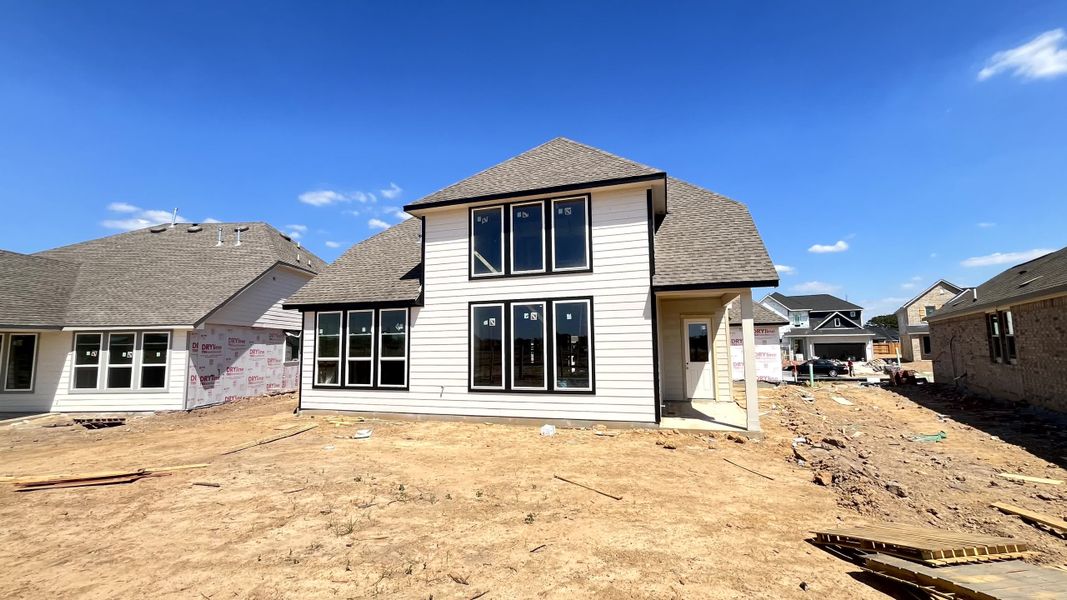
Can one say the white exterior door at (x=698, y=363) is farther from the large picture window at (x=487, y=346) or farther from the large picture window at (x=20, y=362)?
the large picture window at (x=20, y=362)

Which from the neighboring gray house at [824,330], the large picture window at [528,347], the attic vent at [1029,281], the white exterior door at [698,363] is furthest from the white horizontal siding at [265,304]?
the neighboring gray house at [824,330]

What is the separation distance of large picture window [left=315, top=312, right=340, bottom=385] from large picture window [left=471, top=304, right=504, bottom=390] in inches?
178

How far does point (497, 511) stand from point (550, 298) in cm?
622

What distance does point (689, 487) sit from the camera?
21.3 ft

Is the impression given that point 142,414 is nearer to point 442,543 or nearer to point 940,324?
point 442,543

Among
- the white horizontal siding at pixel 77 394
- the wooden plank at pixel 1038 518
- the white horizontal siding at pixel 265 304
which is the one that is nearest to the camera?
the wooden plank at pixel 1038 518

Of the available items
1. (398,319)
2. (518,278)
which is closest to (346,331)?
(398,319)

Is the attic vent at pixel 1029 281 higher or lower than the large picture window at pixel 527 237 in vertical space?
lower

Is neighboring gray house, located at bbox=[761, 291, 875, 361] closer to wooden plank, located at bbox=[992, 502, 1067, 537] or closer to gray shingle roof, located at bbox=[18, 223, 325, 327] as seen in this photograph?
wooden plank, located at bbox=[992, 502, 1067, 537]

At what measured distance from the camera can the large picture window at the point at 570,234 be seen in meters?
11.1

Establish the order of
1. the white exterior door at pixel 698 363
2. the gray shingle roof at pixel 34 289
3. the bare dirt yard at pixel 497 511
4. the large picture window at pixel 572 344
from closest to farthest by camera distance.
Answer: the bare dirt yard at pixel 497 511
the large picture window at pixel 572 344
the white exterior door at pixel 698 363
the gray shingle roof at pixel 34 289

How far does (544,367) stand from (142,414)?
13716mm

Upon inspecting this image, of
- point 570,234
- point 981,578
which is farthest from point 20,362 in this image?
point 981,578

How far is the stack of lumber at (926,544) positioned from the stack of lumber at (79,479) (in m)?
9.80
